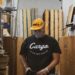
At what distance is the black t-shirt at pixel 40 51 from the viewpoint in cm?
343

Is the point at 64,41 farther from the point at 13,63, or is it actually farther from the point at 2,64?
the point at 2,64

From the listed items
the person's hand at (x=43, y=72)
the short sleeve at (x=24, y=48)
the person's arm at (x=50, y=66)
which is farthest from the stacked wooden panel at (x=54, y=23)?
the person's hand at (x=43, y=72)

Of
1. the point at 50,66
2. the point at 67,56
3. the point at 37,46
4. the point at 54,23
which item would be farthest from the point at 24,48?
the point at 54,23

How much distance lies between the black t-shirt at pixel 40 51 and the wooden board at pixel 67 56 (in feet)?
1.02

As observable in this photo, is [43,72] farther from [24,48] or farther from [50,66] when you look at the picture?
[24,48]

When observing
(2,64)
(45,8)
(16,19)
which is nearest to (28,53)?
(2,64)

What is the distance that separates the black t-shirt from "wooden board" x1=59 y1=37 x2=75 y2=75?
31cm

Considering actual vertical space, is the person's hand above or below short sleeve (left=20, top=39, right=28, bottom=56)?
below

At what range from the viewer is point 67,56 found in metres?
3.81

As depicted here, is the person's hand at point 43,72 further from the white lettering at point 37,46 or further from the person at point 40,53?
the white lettering at point 37,46

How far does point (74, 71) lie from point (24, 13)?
6.54ft

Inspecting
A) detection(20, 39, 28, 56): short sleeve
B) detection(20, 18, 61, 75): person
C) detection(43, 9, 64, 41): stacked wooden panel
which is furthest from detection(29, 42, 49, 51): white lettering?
detection(43, 9, 64, 41): stacked wooden panel

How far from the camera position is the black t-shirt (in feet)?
11.3

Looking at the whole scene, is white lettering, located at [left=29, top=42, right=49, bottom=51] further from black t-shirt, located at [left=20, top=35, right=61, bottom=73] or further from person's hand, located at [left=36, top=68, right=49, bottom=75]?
person's hand, located at [left=36, top=68, right=49, bottom=75]
